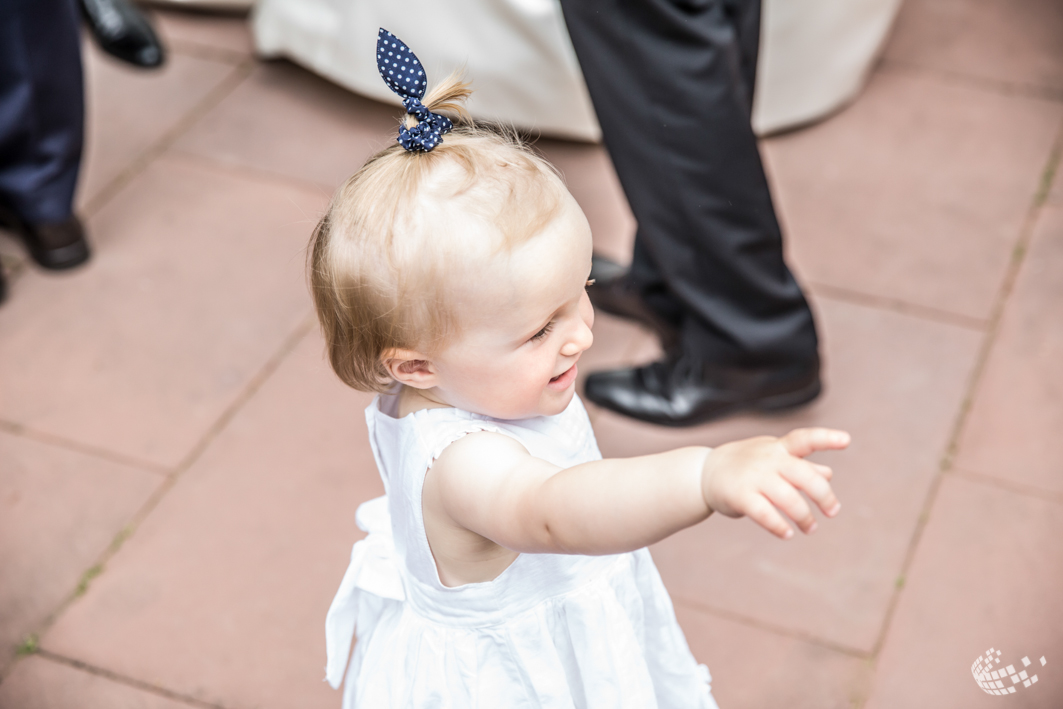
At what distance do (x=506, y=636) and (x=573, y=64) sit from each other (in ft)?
5.51

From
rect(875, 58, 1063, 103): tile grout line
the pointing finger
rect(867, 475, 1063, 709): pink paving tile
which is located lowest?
rect(867, 475, 1063, 709): pink paving tile

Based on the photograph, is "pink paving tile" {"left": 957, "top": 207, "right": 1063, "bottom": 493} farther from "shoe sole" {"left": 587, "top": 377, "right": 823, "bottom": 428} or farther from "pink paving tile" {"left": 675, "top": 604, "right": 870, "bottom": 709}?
"pink paving tile" {"left": 675, "top": 604, "right": 870, "bottom": 709}

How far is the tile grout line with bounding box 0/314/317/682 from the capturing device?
1747 mm

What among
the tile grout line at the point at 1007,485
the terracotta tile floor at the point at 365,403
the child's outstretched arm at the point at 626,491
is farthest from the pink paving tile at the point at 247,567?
the tile grout line at the point at 1007,485

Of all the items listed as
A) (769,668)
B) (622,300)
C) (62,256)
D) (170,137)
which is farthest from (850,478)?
(170,137)

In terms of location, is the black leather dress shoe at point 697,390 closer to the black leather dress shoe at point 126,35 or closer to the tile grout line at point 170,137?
the tile grout line at point 170,137

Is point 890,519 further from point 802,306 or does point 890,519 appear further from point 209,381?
point 209,381

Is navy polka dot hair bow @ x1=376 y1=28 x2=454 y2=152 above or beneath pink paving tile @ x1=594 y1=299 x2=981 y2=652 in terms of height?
above

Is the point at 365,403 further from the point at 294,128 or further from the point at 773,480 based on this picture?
the point at 773,480

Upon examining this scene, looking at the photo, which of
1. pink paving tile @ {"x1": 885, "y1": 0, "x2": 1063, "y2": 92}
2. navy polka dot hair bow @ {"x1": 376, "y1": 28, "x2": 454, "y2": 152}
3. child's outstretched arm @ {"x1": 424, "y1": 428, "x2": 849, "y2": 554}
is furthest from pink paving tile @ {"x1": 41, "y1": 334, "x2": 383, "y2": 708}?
pink paving tile @ {"x1": 885, "y1": 0, "x2": 1063, "y2": 92}

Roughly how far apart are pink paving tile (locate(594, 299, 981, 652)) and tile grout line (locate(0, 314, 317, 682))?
2.26ft

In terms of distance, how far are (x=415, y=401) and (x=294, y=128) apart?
6.11ft

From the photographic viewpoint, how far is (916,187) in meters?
2.46

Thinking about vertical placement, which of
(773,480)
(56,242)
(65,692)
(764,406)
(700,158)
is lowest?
(65,692)
